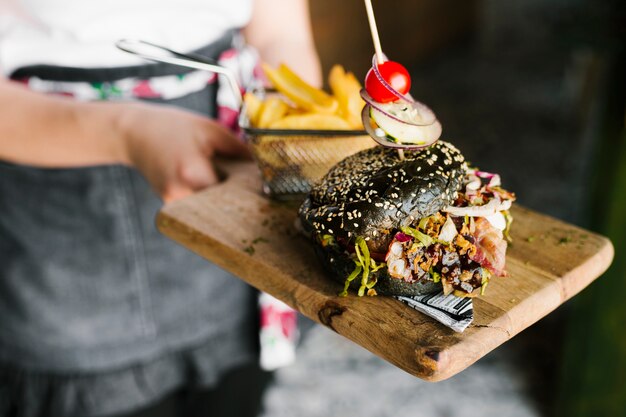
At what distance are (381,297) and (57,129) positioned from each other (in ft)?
3.19

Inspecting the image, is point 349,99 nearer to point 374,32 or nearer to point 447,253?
point 374,32

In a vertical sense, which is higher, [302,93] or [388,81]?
[388,81]

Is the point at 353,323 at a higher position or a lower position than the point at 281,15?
lower

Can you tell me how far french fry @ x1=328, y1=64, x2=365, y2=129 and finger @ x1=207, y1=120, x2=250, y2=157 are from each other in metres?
0.32

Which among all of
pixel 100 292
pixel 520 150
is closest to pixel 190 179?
pixel 100 292

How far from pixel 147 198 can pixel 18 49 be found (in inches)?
20.5

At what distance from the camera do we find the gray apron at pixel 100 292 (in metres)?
1.74

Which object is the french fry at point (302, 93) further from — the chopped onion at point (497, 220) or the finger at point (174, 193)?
the chopped onion at point (497, 220)

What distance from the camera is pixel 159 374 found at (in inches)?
74.0

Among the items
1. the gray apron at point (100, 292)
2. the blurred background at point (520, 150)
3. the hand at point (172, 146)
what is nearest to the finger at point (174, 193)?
the hand at point (172, 146)

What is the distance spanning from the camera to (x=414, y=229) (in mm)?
1092

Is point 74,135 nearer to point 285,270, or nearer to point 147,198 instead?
point 147,198

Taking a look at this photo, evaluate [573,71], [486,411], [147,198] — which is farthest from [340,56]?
[147,198]

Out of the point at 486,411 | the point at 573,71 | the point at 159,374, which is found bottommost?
the point at 486,411
